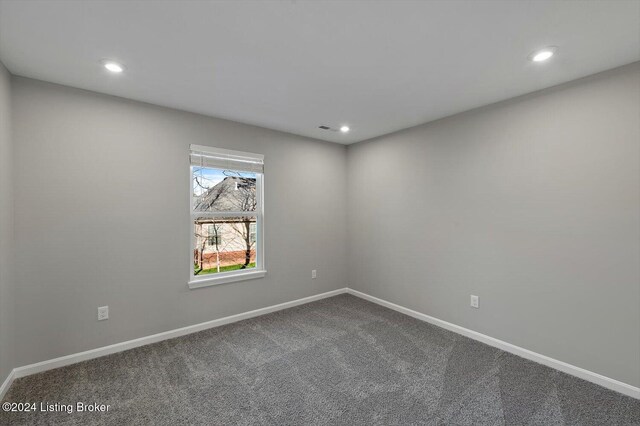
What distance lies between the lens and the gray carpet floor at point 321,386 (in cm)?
186

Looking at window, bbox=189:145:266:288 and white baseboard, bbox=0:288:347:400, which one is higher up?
window, bbox=189:145:266:288

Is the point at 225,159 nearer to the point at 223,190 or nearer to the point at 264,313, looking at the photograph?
the point at 223,190

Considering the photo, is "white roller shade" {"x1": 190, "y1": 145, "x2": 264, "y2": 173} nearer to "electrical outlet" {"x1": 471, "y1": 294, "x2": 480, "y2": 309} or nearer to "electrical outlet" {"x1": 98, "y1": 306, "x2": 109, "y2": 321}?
"electrical outlet" {"x1": 98, "y1": 306, "x2": 109, "y2": 321}

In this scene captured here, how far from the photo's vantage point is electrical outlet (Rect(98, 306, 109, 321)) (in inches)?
103

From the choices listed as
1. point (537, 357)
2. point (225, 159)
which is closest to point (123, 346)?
point (225, 159)

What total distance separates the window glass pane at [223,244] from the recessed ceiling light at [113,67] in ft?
5.12

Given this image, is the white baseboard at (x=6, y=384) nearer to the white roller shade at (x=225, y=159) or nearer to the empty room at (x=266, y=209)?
the empty room at (x=266, y=209)

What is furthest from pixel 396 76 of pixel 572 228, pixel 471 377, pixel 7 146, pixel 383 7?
pixel 7 146

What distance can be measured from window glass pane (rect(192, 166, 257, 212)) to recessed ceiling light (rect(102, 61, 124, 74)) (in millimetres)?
1161

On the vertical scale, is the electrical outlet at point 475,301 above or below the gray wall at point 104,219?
below

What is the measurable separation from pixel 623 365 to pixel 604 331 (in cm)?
24

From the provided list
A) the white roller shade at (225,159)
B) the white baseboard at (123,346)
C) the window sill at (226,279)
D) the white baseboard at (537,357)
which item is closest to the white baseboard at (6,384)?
the white baseboard at (123,346)

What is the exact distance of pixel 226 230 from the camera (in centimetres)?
350

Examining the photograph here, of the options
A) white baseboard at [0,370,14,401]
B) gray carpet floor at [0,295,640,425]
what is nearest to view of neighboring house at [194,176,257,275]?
gray carpet floor at [0,295,640,425]
